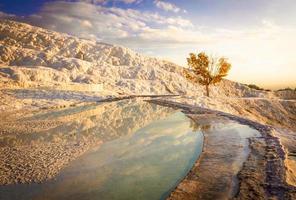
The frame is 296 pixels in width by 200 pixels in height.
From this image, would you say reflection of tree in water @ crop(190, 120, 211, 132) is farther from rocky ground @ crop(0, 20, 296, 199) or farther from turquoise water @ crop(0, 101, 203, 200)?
rocky ground @ crop(0, 20, 296, 199)

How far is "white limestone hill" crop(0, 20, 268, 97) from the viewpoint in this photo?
46.1 metres

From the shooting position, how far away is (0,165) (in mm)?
9914

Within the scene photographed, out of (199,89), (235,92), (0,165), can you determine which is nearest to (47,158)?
(0,165)

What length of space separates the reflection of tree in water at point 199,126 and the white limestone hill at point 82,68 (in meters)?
27.7

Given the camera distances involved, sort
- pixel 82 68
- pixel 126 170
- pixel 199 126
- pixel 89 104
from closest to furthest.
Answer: pixel 126 170
pixel 199 126
pixel 89 104
pixel 82 68

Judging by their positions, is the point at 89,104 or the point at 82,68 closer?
the point at 89,104

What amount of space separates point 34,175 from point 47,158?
1.92m

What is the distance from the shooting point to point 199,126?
16.6 metres

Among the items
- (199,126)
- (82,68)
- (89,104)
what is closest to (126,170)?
(199,126)

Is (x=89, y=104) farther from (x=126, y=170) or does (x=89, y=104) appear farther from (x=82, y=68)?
(x=82, y=68)

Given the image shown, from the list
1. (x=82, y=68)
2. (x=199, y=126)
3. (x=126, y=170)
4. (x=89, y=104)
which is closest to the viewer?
(x=126, y=170)

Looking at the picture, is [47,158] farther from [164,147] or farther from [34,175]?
[164,147]

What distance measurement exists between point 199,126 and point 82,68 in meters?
48.7

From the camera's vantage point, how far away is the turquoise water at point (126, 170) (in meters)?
7.30
